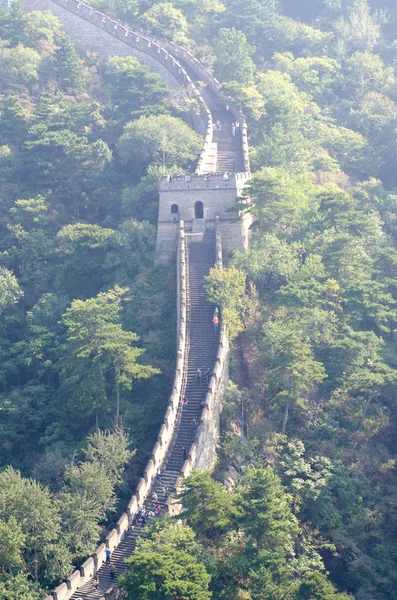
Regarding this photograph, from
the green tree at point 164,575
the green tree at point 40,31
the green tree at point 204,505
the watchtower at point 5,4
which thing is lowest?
the green tree at point 164,575

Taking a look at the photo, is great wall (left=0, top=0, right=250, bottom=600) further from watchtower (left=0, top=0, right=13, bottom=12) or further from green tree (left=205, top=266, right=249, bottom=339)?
green tree (left=205, top=266, right=249, bottom=339)

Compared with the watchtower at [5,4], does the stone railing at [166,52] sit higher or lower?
lower

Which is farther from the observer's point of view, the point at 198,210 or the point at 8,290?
the point at 198,210

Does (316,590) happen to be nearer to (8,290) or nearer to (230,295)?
(230,295)

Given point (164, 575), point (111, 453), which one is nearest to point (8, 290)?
point (111, 453)

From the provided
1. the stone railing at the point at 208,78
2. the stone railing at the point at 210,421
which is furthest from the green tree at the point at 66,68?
the stone railing at the point at 210,421

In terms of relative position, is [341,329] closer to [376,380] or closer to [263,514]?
[376,380]

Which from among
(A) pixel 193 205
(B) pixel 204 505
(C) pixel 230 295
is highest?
(A) pixel 193 205

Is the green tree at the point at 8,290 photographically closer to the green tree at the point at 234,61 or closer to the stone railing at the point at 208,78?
the stone railing at the point at 208,78

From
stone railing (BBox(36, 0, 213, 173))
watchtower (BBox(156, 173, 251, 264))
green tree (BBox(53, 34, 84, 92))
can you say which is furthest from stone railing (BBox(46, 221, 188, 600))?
green tree (BBox(53, 34, 84, 92))
